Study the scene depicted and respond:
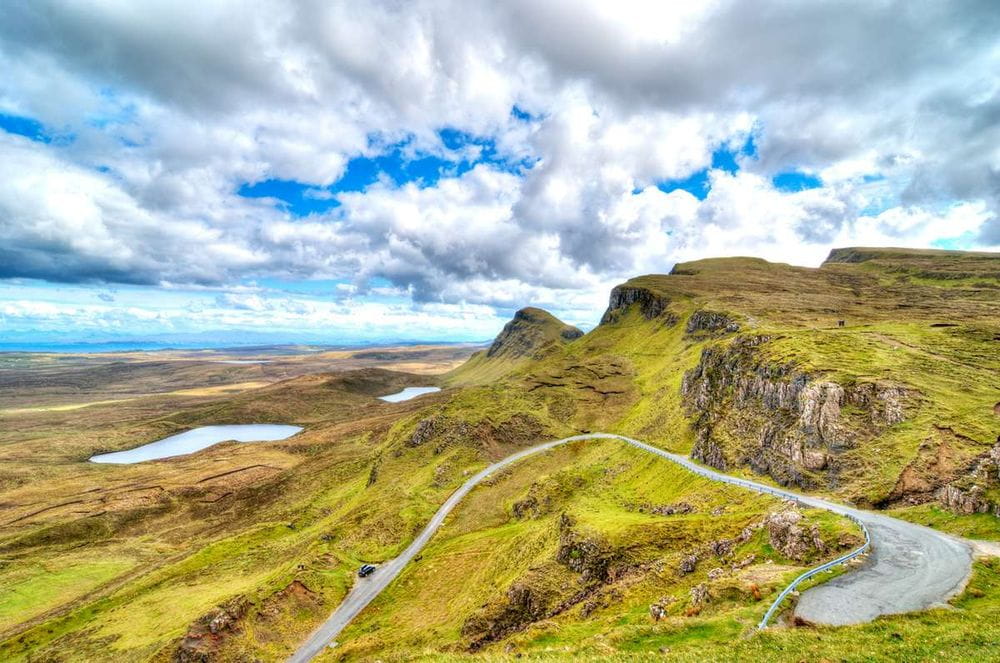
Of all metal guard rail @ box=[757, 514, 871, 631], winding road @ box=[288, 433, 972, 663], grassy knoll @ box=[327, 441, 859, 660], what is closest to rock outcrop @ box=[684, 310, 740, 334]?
grassy knoll @ box=[327, 441, 859, 660]

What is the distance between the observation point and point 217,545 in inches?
3684

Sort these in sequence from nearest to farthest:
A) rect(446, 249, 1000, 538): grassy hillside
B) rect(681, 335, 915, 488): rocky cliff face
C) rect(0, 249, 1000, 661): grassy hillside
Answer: rect(0, 249, 1000, 661): grassy hillside → rect(446, 249, 1000, 538): grassy hillside → rect(681, 335, 915, 488): rocky cliff face

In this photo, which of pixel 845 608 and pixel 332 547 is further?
pixel 332 547

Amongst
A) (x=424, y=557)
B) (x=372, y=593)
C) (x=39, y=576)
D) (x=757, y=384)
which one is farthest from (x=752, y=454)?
(x=39, y=576)

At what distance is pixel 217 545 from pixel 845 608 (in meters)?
107

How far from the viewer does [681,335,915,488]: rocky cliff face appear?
196 feet

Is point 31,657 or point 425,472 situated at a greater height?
point 425,472

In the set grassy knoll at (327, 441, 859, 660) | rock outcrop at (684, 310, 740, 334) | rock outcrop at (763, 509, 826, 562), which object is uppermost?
rock outcrop at (684, 310, 740, 334)

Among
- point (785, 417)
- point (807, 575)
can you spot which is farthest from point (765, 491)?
point (807, 575)

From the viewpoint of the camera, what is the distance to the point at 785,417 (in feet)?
235

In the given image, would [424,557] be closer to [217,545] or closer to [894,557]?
[217,545]

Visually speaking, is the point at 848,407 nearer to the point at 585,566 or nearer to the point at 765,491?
the point at 765,491

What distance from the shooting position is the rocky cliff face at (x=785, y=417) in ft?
196

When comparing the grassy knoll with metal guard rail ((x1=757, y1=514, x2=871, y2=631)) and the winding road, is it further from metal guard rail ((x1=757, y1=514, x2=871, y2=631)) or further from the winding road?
the winding road
